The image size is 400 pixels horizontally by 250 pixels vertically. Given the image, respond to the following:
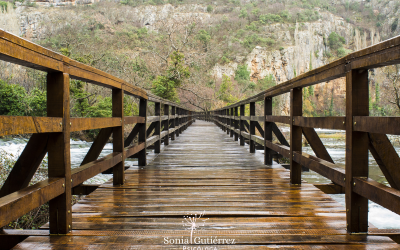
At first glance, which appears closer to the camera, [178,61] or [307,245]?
[307,245]

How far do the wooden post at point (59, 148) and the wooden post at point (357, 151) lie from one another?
1738mm

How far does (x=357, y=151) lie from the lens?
1.71 meters

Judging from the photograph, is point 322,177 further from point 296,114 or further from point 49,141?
point 49,141

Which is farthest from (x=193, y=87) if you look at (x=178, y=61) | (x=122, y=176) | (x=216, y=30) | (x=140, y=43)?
(x=216, y=30)

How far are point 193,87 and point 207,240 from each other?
2337cm

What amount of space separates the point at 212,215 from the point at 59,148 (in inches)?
44.4

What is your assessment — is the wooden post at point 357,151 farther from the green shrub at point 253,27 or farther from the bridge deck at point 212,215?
the green shrub at point 253,27

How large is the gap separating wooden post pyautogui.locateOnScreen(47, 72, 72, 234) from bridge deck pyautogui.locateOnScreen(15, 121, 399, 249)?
95 mm

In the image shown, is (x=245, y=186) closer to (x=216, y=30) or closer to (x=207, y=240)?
(x=207, y=240)

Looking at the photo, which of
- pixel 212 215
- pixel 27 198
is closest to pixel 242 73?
pixel 212 215

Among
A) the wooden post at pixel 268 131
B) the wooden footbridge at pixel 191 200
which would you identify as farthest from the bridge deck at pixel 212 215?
the wooden post at pixel 268 131

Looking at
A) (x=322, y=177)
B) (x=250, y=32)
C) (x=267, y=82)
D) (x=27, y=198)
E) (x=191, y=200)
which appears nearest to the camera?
(x=27, y=198)

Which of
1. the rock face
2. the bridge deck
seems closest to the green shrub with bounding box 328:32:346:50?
the rock face

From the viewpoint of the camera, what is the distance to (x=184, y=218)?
6.54 ft
